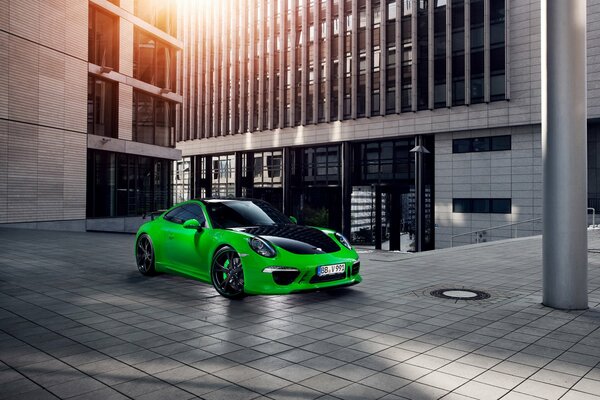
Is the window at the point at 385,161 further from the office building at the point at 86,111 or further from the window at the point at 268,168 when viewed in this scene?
Result: the office building at the point at 86,111

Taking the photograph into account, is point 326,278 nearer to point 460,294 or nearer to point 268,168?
point 460,294

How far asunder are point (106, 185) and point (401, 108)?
18790 millimetres

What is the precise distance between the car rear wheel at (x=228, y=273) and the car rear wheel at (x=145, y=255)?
205 cm

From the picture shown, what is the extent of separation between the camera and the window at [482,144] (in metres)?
28.0

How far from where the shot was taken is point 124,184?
87.2 feet

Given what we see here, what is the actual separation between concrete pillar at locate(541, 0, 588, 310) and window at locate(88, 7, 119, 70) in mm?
23573

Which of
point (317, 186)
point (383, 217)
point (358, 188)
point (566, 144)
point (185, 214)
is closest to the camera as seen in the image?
point (566, 144)

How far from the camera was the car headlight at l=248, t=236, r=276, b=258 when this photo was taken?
626cm

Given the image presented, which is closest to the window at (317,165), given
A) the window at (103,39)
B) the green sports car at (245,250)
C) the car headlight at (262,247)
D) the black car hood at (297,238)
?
the window at (103,39)

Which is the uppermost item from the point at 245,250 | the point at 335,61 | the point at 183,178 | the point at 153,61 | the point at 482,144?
the point at 335,61

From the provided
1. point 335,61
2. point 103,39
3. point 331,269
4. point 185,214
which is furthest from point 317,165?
point 331,269

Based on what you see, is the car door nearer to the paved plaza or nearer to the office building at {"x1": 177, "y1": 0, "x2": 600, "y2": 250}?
the paved plaza

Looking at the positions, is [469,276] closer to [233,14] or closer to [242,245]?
[242,245]

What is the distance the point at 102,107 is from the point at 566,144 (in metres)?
24.1
